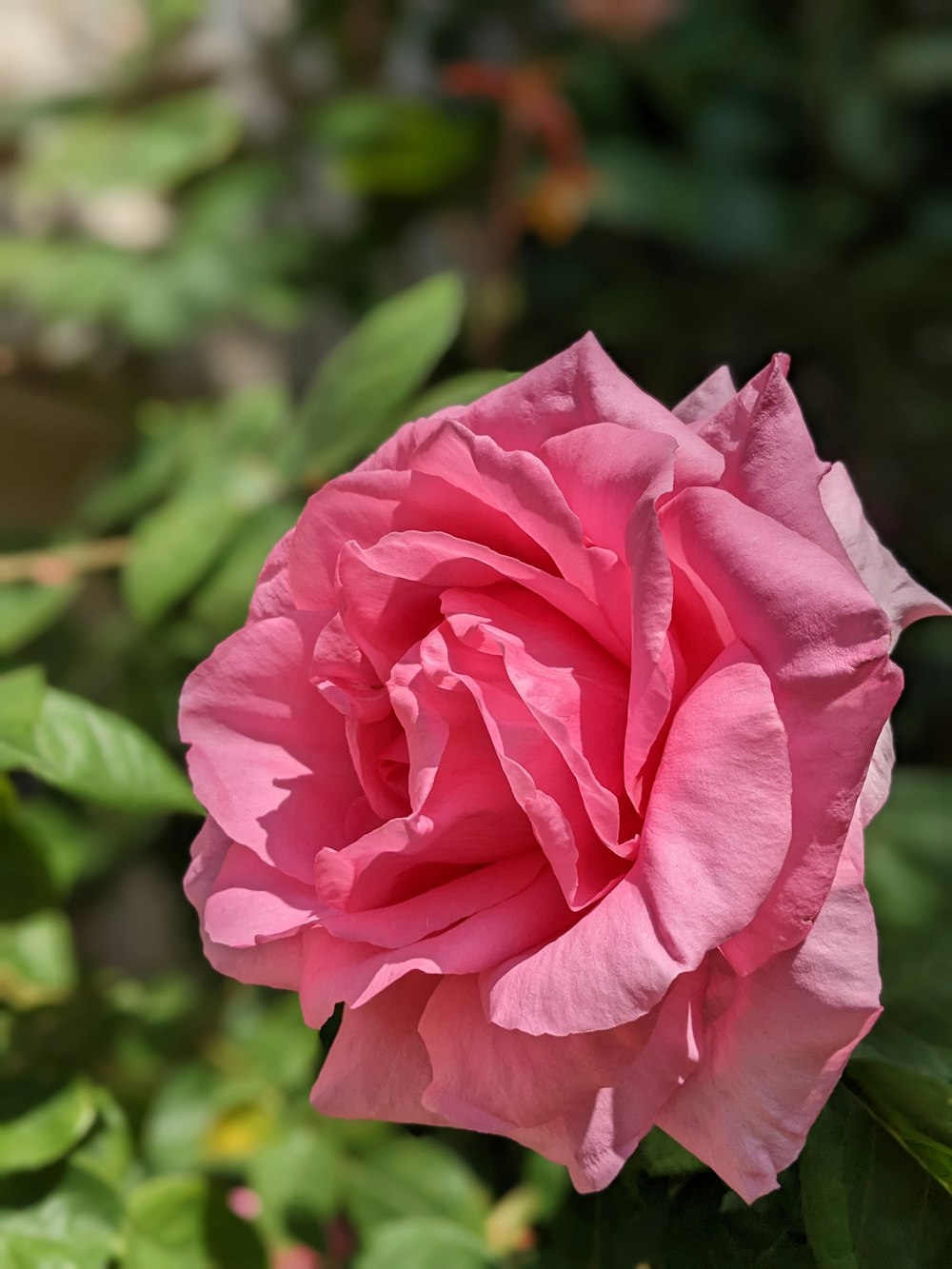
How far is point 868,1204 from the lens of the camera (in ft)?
1.20

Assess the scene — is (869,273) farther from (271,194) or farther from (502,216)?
(271,194)

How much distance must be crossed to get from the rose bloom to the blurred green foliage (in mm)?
90

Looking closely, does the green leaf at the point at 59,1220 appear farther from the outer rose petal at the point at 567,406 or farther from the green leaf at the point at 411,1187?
the outer rose petal at the point at 567,406

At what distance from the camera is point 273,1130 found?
0.81 metres

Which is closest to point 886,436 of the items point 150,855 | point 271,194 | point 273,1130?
point 271,194

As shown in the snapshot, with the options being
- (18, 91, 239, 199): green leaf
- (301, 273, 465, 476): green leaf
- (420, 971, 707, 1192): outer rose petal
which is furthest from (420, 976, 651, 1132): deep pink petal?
Result: (18, 91, 239, 199): green leaf

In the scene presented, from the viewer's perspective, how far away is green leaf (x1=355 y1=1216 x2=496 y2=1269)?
647 mm

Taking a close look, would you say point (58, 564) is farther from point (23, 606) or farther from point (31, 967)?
point (31, 967)

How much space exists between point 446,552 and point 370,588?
31 mm

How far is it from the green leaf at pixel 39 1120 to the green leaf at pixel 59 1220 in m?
0.01

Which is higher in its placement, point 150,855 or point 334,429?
point 334,429

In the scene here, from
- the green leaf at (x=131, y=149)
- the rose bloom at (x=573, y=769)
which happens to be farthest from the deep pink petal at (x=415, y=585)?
the green leaf at (x=131, y=149)

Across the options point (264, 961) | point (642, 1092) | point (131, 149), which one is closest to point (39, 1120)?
point (264, 961)

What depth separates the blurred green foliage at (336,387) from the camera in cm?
54
